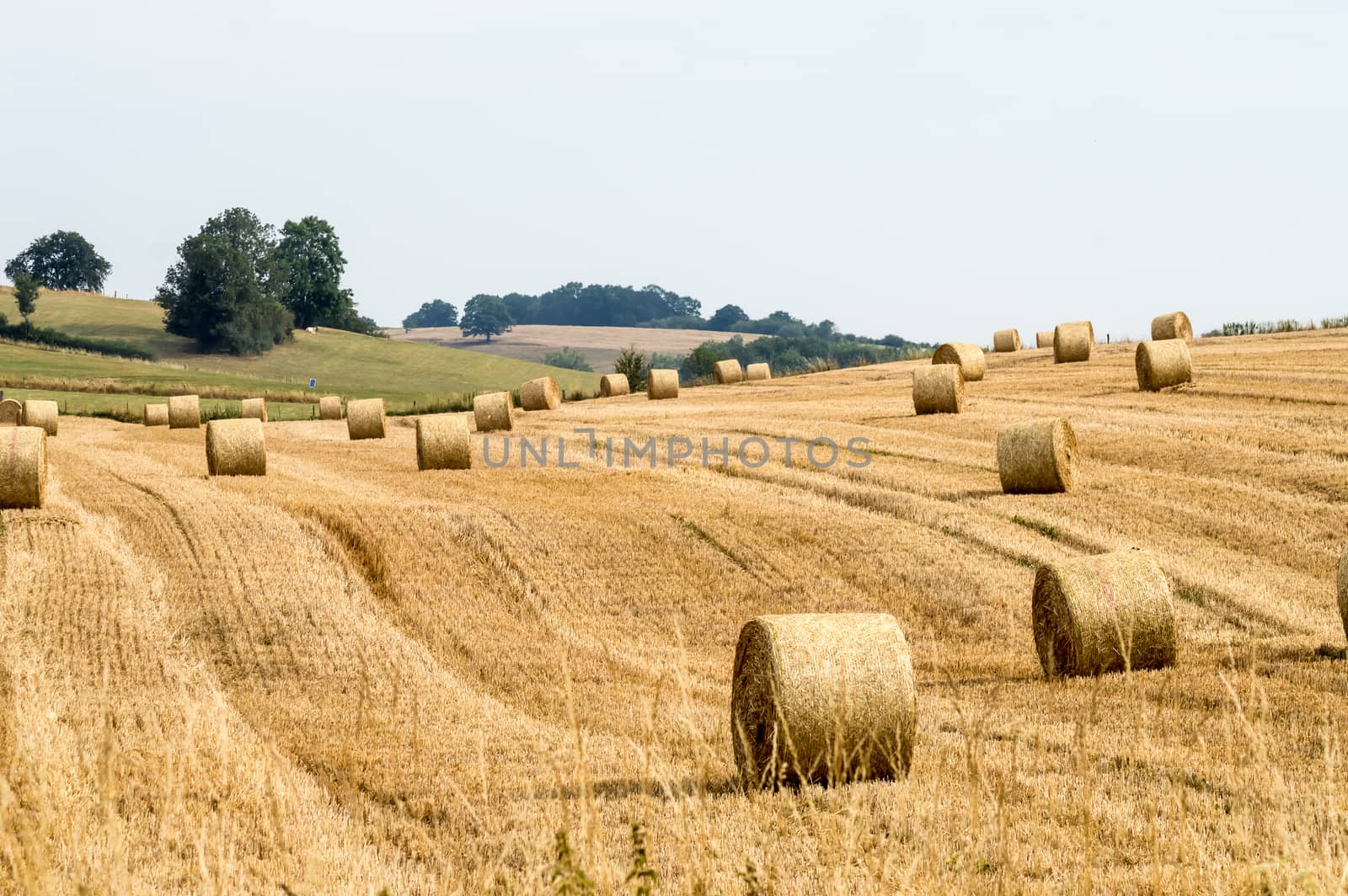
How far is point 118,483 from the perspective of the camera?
65.4 ft

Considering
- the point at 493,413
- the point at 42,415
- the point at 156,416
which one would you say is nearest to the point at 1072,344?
the point at 493,413

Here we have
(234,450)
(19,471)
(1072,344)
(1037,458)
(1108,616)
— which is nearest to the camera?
(1108,616)

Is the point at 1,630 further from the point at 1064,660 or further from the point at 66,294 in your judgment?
the point at 66,294

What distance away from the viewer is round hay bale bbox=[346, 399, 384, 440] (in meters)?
30.6

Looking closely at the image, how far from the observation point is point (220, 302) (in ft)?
285

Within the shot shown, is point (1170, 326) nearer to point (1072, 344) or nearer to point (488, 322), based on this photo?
point (1072, 344)

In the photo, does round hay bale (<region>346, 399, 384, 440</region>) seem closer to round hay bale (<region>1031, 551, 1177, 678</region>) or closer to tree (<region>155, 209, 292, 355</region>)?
round hay bale (<region>1031, 551, 1177, 678</region>)

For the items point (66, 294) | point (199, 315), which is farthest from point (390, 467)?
point (66, 294)

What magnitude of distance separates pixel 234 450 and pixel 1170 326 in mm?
26387

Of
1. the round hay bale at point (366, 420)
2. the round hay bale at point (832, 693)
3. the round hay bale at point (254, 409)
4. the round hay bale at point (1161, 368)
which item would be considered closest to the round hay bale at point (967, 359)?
the round hay bale at point (1161, 368)

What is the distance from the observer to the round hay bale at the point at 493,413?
94.5ft

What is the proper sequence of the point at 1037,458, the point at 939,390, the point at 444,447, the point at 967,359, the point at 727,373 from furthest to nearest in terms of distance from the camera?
the point at 727,373, the point at 967,359, the point at 939,390, the point at 444,447, the point at 1037,458

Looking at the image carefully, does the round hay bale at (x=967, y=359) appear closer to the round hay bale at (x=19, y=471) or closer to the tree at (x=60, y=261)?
the round hay bale at (x=19, y=471)

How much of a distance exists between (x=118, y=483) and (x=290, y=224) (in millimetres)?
95111
